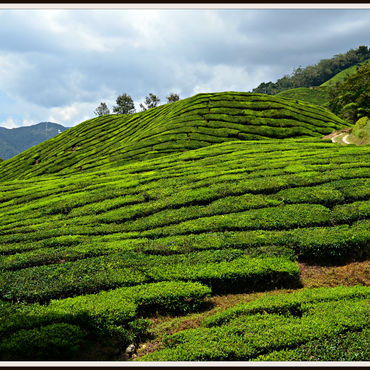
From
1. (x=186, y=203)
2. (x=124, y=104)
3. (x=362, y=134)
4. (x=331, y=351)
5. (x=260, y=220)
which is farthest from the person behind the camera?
(x=124, y=104)

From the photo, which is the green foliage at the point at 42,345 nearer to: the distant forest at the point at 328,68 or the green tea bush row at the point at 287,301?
the green tea bush row at the point at 287,301

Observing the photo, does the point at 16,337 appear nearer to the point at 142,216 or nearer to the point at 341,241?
the point at 142,216

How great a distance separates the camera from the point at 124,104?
11862 cm

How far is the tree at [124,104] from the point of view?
11826 centimetres

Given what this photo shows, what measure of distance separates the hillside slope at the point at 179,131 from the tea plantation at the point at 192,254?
13.2m

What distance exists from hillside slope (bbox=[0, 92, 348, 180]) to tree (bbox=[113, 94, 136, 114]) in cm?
5382

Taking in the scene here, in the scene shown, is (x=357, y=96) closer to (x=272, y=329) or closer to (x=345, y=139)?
(x=345, y=139)

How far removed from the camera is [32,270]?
1314 cm

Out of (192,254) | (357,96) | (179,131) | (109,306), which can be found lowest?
(109,306)

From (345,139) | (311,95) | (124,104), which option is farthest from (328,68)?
(345,139)

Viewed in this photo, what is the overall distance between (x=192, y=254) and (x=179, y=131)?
119 ft

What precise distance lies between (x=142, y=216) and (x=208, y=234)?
6431 millimetres

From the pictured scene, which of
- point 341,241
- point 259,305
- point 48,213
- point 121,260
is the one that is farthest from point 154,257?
point 48,213

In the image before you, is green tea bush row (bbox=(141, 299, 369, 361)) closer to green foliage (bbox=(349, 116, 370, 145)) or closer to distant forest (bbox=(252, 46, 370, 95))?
green foliage (bbox=(349, 116, 370, 145))
